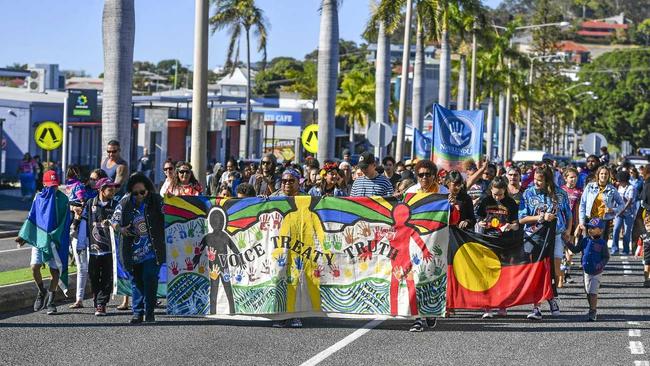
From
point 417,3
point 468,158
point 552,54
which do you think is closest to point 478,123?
point 468,158

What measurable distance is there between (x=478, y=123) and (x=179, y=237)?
14489 millimetres

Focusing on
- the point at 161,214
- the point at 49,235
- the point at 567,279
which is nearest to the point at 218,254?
the point at 161,214

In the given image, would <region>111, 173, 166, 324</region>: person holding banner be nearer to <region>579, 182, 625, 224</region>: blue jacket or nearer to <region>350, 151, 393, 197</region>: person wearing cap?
<region>350, 151, 393, 197</region>: person wearing cap

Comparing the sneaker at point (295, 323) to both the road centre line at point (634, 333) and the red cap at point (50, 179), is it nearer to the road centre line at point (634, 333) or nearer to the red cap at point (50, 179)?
the red cap at point (50, 179)

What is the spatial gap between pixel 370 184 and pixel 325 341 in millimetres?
3283

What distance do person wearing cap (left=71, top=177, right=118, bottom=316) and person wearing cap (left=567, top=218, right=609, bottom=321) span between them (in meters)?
5.56

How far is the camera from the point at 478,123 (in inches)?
1069

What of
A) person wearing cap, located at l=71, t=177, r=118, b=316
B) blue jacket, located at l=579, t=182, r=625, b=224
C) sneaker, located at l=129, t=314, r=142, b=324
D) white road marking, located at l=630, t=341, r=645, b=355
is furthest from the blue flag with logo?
white road marking, located at l=630, t=341, r=645, b=355

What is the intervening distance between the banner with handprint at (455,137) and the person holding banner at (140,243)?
46.3 feet

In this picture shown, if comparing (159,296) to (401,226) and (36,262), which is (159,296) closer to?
(36,262)

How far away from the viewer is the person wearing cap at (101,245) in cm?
1414

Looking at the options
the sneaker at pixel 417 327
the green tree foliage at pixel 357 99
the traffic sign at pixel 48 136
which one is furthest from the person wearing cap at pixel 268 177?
the green tree foliage at pixel 357 99

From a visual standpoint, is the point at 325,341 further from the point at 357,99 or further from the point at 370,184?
the point at 357,99

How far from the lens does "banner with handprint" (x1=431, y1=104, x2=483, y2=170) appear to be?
27.1 m
